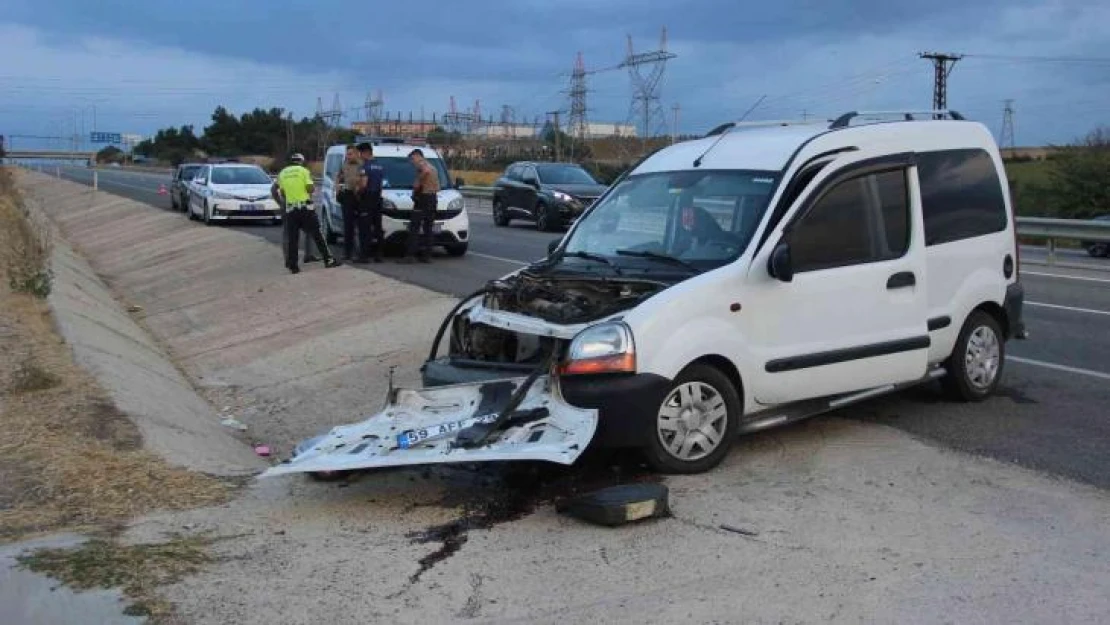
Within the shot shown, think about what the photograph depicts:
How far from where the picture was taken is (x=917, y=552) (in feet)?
15.6

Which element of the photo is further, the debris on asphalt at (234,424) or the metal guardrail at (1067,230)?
the metal guardrail at (1067,230)

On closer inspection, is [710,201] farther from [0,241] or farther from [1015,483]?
[0,241]

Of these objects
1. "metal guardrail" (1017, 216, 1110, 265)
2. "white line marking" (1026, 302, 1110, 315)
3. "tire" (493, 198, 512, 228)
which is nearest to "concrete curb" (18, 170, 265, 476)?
"white line marking" (1026, 302, 1110, 315)

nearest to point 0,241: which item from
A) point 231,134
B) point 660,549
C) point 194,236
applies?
point 194,236

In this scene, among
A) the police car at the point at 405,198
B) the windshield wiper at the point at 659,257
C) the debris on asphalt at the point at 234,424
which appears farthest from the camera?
the police car at the point at 405,198

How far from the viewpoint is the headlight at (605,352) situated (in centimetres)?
552

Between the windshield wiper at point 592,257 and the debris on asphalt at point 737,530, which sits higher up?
the windshield wiper at point 592,257

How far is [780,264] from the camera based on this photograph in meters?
6.02

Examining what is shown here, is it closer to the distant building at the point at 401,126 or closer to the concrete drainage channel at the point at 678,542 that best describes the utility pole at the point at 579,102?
the distant building at the point at 401,126

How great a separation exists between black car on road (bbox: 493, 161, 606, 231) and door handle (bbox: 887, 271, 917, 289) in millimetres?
17667

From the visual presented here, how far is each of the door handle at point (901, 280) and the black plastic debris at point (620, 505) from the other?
233 centimetres

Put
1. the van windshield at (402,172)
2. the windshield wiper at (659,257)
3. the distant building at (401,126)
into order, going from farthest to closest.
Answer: the distant building at (401,126), the van windshield at (402,172), the windshield wiper at (659,257)

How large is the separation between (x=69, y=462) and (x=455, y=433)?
8.17ft

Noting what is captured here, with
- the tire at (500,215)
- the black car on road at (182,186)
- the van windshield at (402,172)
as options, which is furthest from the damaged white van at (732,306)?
the black car on road at (182,186)
